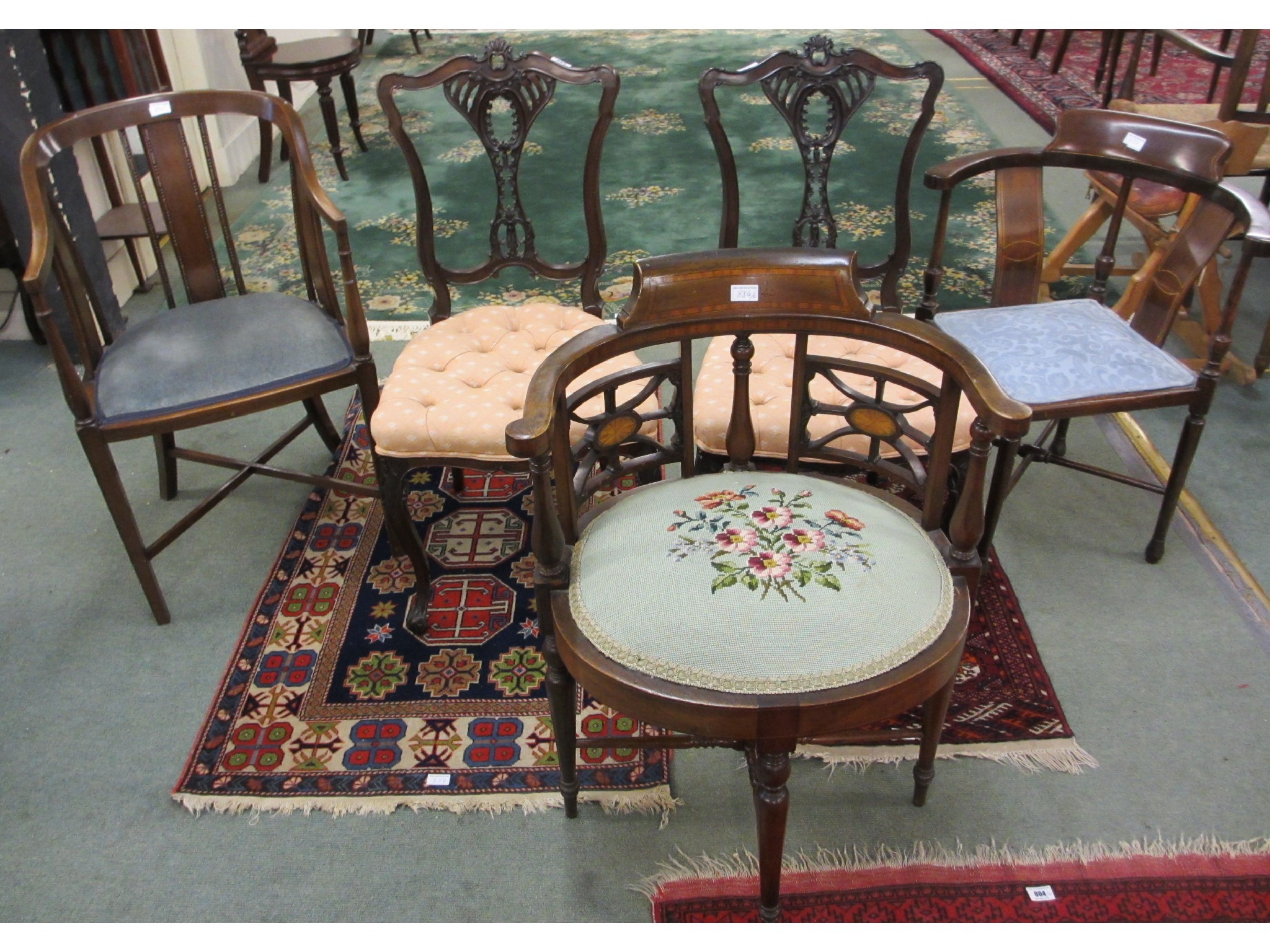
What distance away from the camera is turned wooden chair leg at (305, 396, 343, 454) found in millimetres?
2564

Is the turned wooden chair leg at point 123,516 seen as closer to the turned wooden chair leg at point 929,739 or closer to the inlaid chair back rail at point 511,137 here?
the inlaid chair back rail at point 511,137

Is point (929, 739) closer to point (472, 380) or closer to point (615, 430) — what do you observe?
point (615, 430)

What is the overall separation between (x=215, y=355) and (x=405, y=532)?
54cm

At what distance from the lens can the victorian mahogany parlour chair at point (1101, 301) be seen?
1.97 meters

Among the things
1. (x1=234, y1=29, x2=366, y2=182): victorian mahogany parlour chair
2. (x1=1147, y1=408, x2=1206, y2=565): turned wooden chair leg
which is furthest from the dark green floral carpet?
(x1=1147, y1=408, x2=1206, y2=565): turned wooden chair leg

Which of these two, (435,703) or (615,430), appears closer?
(615,430)

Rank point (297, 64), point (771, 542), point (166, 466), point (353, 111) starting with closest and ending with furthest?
point (771, 542) < point (166, 466) < point (297, 64) < point (353, 111)

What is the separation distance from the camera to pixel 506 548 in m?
2.32

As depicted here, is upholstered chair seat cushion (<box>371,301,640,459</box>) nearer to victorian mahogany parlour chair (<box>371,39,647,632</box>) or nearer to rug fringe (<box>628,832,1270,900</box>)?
victorian mahogany parlour chair (<box>371,39,647,632</box>)

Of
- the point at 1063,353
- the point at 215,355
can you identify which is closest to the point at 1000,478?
the point at 1063,353

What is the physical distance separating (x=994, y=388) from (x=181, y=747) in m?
1.58

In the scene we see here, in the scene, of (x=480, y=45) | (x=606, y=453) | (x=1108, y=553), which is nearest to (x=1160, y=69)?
(x=480, y=45)

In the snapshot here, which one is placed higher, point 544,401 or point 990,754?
point 544,401

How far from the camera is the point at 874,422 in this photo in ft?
A: 5.24
